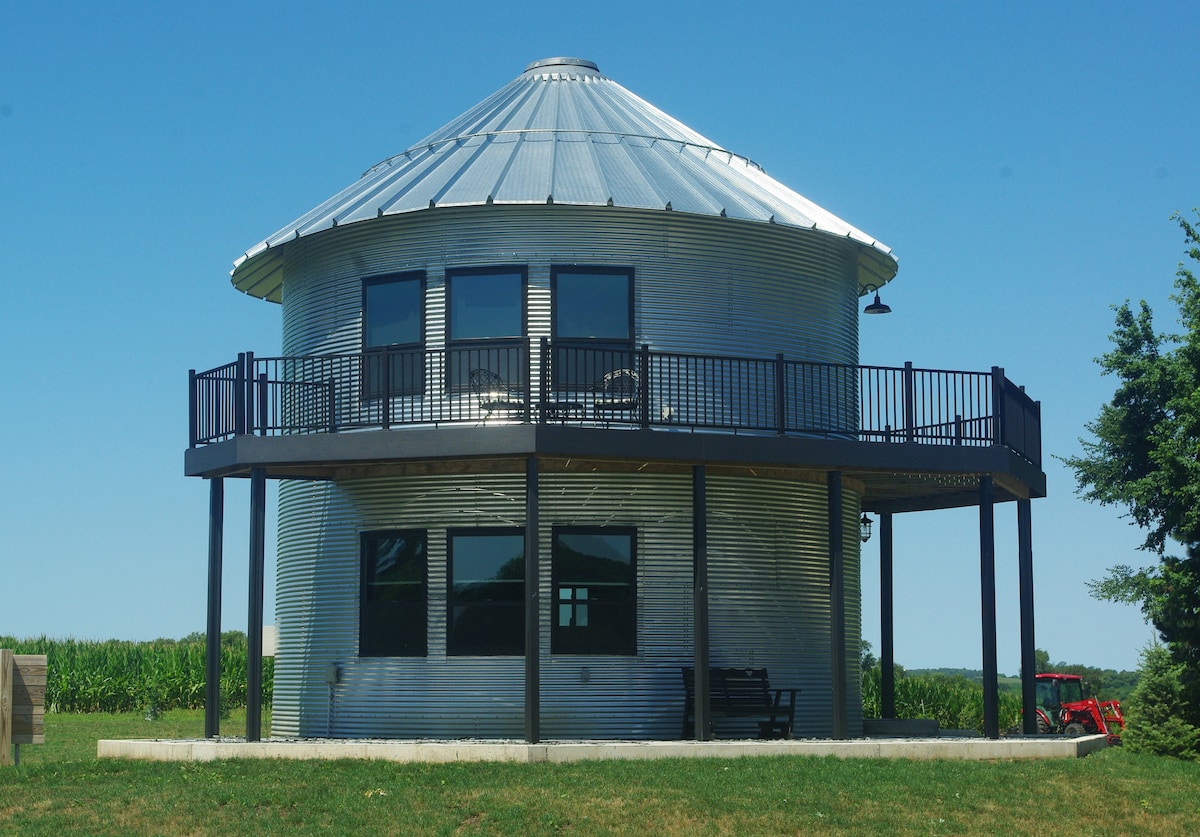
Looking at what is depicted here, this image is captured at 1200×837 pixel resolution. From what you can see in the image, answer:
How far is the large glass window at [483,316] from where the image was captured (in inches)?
904

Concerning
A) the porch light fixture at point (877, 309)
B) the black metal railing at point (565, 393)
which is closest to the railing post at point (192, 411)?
the black metal railing at point (565, 393)

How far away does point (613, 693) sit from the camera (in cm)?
2267

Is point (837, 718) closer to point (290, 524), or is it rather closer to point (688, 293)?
point (688, 293)

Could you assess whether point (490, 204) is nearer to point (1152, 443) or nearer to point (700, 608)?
point (700, 608)

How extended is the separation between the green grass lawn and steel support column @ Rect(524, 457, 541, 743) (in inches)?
41.7

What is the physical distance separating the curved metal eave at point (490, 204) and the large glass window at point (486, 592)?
4.35 metres

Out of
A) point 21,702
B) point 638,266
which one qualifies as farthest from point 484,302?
point 21,702

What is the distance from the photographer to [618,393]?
22734 millimetres

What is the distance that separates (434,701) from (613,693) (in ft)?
7.70

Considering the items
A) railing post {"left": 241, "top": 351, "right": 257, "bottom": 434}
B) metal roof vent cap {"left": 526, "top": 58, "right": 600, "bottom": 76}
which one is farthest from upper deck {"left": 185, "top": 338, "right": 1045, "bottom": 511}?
metal roof vent cap {"left": 526, "top": 58, "right": 600, "bottom": 76}

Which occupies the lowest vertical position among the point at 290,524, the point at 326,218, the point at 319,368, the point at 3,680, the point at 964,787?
the point at 964,787

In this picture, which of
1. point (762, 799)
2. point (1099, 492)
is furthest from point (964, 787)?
point (1099, 492)

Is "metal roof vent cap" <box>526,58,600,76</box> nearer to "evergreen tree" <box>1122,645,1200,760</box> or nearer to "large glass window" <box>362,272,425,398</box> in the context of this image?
"large glass window" <box>362,272,425,398</box>

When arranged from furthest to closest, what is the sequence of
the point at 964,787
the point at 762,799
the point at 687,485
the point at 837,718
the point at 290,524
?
the point at 290,524 → the point at 687,485 → the point at 837,718 → the point at 964,787 → the point at 762,799
